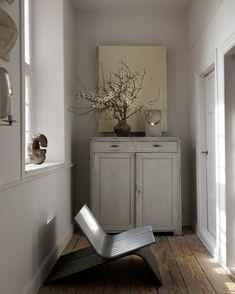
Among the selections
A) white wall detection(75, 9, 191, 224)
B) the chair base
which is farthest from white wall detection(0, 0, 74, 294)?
white wall detection(75, 9, 191, 224)

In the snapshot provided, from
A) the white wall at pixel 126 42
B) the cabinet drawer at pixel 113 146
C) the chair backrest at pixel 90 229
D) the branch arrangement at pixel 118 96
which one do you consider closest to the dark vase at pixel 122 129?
the branch arrangement at pixel 118 96

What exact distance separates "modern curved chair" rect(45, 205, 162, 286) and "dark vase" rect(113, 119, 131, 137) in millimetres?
1391

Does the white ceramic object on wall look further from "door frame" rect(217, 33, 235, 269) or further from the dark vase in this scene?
the dark vase

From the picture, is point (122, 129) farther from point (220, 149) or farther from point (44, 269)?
point (44, 269)

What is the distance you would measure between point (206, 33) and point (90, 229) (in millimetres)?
2337

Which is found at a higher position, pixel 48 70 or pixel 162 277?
pixel 48 70

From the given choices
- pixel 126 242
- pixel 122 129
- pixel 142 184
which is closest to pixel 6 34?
pixel 126 242

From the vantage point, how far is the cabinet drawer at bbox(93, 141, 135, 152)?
4.45 m

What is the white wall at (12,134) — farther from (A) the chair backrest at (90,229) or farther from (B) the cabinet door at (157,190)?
(B) the cabinet door at (157,190)

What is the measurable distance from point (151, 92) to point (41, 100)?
1.60 metres

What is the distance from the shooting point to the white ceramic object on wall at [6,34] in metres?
1.95

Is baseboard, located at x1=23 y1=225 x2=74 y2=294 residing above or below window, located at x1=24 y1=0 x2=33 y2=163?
below

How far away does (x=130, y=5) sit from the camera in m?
4.82

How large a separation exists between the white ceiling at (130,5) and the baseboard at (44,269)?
114 inches
